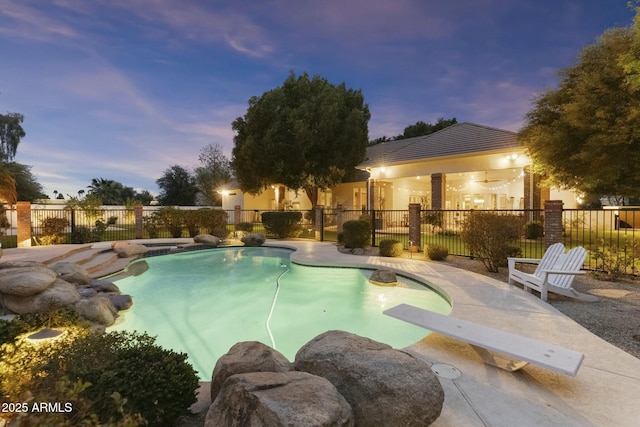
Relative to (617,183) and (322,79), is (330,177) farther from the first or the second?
(617,183)

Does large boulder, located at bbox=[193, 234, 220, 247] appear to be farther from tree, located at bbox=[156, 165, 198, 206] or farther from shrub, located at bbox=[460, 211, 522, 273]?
tree, located at bbox=[156, 165, 198, 206]

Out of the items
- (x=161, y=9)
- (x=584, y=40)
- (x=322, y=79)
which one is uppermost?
(x=322, y=79)

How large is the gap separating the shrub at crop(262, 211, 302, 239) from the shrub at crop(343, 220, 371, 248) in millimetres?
5716

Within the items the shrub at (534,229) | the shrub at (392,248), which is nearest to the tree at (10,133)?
the shrub at (392,248)

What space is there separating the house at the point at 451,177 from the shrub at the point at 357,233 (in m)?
8.31

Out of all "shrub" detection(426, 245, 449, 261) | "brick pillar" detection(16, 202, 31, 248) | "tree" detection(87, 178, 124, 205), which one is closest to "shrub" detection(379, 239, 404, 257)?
"shrub" detection(426, 245, 449, 261)

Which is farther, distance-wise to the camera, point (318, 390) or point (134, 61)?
point (134, 61)

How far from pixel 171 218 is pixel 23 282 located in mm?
12131

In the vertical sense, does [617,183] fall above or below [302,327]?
above

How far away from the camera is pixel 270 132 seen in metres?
19.9

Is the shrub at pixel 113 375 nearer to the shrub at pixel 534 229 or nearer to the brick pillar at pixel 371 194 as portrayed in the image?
the shrub at pixel 534 229

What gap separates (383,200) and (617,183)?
12.9m

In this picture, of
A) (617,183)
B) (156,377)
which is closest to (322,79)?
(617,183)

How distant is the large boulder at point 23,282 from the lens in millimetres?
5289
